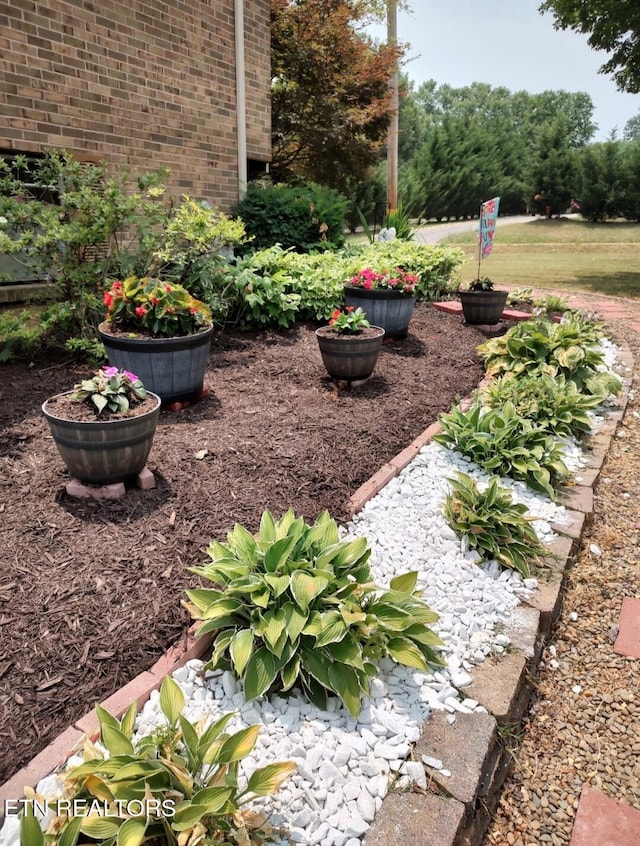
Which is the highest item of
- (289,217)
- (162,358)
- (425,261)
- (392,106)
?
(392,106)

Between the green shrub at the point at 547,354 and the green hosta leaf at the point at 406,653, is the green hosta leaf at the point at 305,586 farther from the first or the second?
the green shrub at the point at 547,354

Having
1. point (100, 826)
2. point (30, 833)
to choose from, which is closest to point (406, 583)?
Result: point (100, 826)

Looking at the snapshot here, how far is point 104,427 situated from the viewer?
2.38 metres

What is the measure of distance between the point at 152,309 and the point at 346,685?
2.73 metres

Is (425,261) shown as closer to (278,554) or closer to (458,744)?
(278,554)

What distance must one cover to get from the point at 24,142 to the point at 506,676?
5.24 meters

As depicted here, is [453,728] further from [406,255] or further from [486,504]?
[406,255]

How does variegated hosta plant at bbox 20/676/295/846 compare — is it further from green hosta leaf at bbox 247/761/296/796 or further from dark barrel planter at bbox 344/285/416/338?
dark barrel planter at bbox 344/285/416/338

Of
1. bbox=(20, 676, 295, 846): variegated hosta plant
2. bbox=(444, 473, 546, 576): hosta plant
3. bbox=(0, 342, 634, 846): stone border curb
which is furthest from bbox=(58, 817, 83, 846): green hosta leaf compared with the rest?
bbox=(444, 473, 546, 576): hosta plant

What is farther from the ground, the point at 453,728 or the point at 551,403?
the point at 551,403

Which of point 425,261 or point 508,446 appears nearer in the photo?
point 508,446

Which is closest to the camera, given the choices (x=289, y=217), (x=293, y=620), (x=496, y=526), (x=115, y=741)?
(x=115, y=741)

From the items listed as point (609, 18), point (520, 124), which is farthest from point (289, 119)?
point (520, 124)

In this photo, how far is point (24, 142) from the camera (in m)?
4.70
